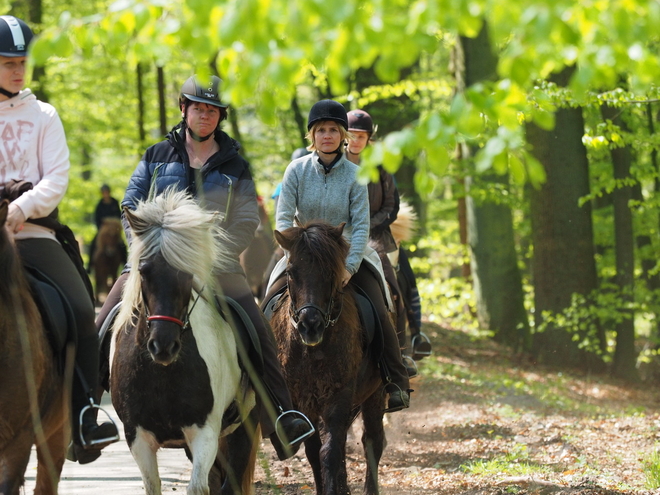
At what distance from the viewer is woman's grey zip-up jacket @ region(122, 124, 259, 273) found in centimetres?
654

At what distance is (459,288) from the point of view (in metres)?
21.1

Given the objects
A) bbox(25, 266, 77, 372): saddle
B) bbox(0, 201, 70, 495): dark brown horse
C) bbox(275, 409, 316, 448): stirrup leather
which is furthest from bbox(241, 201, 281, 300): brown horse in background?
bbox(0, 201, 70, 495): dark brown horse

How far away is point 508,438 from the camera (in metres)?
10.6

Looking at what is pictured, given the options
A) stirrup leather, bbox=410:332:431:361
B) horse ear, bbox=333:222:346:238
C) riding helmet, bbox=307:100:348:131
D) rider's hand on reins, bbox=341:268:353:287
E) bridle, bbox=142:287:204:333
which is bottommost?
stirrup leather, bbox=410:332:431:361

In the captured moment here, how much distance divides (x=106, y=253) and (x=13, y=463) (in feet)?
55.4

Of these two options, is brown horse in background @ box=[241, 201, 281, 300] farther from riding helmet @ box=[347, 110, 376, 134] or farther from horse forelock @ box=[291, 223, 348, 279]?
horse forelock @ box=[291, 223, 348, 279]

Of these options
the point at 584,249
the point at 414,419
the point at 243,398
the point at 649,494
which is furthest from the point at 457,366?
the point at 243,398

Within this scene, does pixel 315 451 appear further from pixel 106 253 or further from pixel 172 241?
pixel 106 253

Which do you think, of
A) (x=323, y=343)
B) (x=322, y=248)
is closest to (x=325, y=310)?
(x=323, y=343)

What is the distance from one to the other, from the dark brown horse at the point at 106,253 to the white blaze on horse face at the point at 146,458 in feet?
53.3

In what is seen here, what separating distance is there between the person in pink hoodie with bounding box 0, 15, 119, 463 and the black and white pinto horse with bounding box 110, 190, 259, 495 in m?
0.21

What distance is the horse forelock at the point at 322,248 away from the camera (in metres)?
6.75

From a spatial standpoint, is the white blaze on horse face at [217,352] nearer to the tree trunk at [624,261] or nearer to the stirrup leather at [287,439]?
the stirrup leather at [287,439]

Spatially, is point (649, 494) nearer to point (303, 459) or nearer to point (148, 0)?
point (303, 459)
